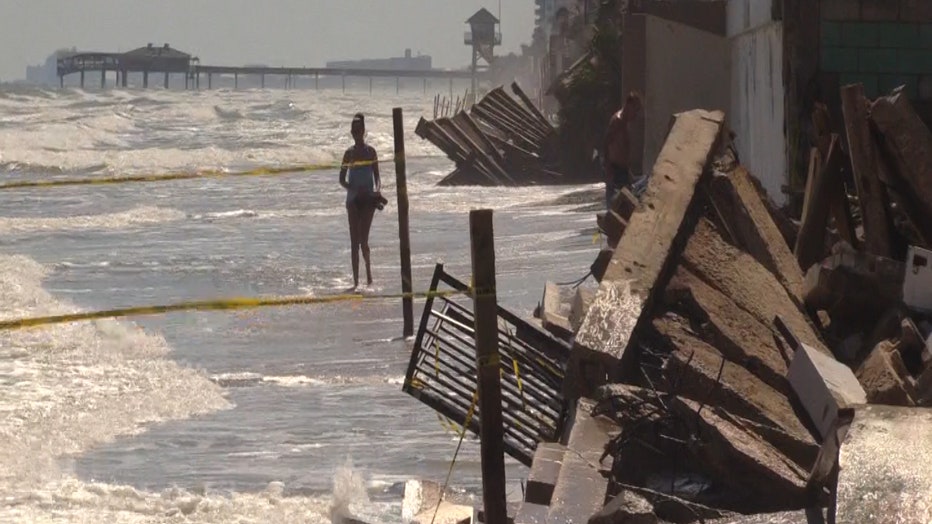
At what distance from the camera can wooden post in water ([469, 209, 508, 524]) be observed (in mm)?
5656

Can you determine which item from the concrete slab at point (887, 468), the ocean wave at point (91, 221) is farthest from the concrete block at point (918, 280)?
the ocean wave at point (91, 221)

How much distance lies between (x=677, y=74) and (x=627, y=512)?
14.0 m

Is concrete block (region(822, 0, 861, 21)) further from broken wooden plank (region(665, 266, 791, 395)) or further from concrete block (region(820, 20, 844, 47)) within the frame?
broken wooden plank (region(665, 266, 791, 395))

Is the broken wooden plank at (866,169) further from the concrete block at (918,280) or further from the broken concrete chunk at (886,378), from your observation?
the broken concrete chunk at (886,378)

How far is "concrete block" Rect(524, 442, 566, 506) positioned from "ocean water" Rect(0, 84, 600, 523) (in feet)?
3.98

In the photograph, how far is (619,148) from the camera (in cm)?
1548

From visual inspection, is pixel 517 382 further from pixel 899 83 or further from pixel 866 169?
pixel 899 83

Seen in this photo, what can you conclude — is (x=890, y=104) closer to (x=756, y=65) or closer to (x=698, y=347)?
(x=698, y=347)

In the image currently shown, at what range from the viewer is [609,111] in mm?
29297

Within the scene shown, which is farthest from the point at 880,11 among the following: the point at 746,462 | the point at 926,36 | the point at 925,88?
the point at 746,462

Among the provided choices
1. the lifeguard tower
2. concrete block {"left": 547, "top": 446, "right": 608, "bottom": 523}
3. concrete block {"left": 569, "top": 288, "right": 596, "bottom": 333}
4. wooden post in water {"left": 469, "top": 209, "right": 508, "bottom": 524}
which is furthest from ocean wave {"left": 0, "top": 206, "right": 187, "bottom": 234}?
the lifeguard tower

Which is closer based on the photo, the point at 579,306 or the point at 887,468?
the point at 887,468

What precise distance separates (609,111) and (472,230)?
942 inches

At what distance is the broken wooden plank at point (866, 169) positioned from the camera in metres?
7.28
